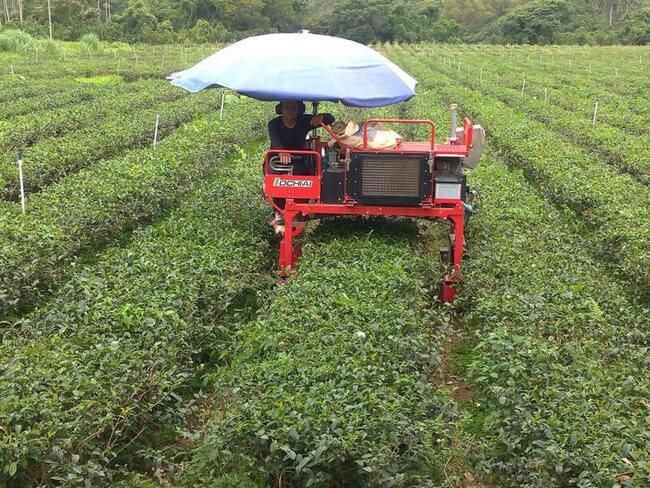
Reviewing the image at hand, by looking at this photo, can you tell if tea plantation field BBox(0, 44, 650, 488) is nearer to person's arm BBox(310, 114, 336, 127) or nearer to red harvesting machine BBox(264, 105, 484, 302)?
red harvesting machine BBox(264, 105, 484, 302)

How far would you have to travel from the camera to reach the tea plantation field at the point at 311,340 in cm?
439

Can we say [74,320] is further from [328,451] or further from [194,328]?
[328,451]

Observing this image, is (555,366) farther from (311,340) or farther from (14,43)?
(14,43)

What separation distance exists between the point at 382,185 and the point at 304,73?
56.5 inches

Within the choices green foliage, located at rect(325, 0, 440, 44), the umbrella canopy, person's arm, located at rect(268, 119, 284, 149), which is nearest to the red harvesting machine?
person's arm, located at rect(268, 119, 284, 149)

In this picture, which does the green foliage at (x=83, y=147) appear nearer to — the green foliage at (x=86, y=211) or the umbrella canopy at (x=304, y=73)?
the green foliage at (x=86, y=211)

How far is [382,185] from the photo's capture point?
26.5 feet

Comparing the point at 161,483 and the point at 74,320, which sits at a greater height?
the point at 74,320

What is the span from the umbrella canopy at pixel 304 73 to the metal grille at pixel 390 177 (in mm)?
645

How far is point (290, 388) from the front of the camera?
15.8 ft

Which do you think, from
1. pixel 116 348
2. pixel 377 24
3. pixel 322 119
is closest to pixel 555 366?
pixel 116 348

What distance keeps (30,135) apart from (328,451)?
43.6ft

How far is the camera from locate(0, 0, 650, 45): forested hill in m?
65.2

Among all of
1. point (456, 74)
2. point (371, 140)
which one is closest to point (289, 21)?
point (456, 74)
